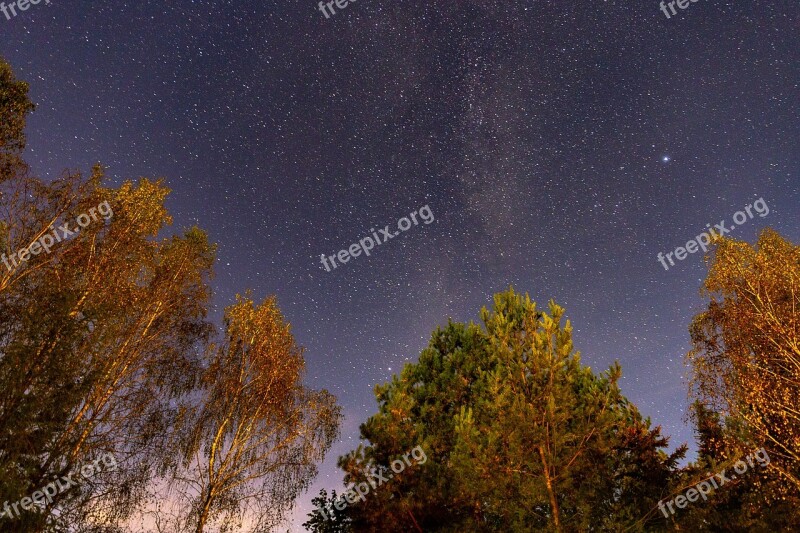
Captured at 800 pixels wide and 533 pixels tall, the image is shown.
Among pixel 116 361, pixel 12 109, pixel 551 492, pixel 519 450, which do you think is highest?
pixel 12 109

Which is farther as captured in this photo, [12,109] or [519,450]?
[12,109]

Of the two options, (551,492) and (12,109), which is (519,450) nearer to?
(551,492)

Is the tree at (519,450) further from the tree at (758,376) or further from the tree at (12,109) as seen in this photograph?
the tree at (12,109)

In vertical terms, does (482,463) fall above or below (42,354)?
below

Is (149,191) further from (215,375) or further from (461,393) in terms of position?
(461,393)

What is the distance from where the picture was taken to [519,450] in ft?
32.4

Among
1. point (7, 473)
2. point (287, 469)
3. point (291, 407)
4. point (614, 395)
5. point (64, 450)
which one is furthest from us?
point (291, 407)

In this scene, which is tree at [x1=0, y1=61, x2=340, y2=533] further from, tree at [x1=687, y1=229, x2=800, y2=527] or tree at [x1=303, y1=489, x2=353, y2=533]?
tree at [x1=687, y1=229, x2=800, y2=527]

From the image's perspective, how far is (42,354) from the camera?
23.4 ft

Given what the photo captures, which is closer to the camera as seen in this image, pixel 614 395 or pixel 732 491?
pixel 614 395

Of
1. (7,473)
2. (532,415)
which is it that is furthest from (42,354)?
(532,415)

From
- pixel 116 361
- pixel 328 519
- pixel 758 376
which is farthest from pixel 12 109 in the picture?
pixel 758 376

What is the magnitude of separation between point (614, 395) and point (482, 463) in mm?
4111

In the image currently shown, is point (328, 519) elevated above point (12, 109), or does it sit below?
below
